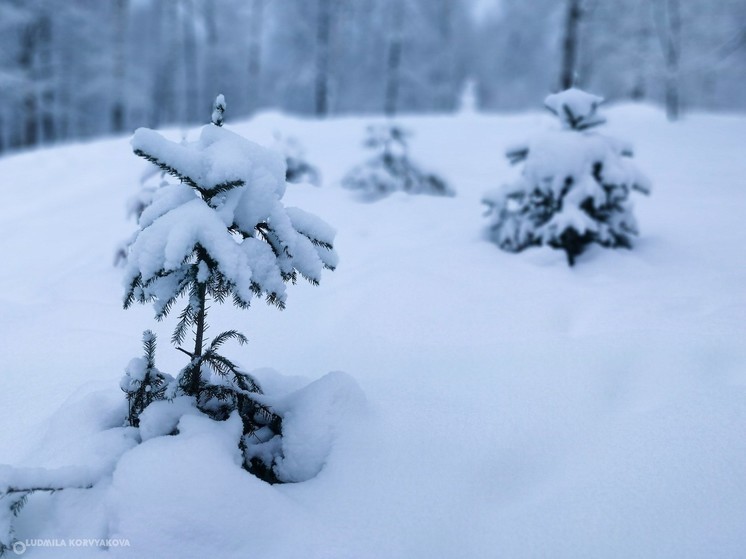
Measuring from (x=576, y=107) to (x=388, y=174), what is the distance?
8.02 ft

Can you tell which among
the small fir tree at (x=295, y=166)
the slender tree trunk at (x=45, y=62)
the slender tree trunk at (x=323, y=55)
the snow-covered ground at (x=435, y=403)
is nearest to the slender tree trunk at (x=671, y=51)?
the snow-covered ground at (x=435, y=403)

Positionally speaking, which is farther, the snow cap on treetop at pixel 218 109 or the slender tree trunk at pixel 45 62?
the slender tree trunk at pixel 45 62

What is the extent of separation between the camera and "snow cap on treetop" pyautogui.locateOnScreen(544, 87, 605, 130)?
428 centimetres

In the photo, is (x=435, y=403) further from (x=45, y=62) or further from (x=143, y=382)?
(x=45, y=62)

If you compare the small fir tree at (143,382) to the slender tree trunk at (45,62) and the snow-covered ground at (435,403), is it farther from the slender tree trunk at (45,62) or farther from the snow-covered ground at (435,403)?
the slender tree trunk at (45,62)

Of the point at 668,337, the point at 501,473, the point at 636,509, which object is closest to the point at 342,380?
the point at 501,473

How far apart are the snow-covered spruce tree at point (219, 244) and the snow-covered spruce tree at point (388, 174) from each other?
4.02 m

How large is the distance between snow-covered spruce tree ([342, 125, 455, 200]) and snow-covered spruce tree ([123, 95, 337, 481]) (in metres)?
4.02

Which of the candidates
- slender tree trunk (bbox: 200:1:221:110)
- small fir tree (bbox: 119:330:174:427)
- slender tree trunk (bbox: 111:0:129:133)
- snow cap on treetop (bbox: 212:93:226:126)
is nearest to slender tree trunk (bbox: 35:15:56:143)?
slender tree trunk (bbox: 111:0:129:133)

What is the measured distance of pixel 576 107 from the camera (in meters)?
4.30

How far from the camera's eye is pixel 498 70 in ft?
102

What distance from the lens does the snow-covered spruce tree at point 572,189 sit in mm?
4105

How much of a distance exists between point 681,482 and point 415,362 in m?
1.31

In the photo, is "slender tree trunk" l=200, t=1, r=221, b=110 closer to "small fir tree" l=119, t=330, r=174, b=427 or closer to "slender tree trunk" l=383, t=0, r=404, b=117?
"slender tree trunk" l=383, t=0, r=404, b=117
